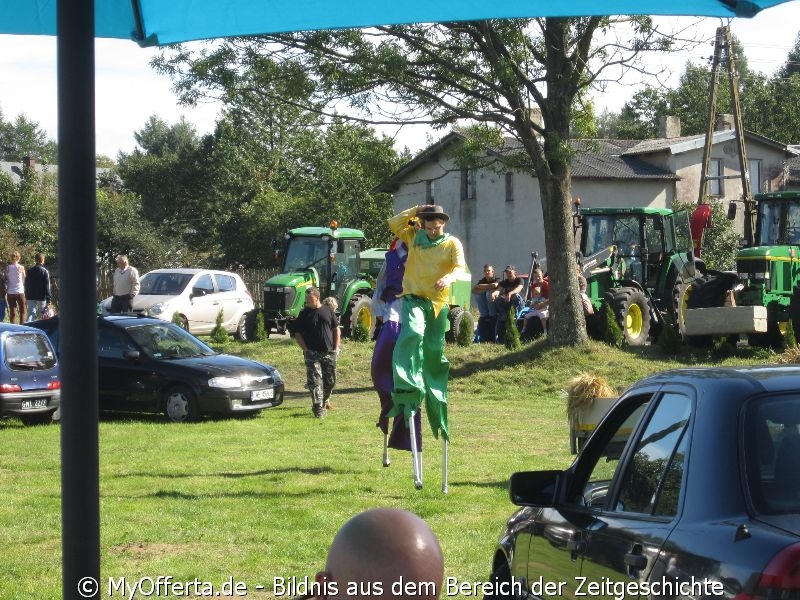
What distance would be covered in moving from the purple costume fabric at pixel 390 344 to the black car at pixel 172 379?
647cm

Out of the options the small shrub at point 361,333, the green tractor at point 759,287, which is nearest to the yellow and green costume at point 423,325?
the green tractor at point 759,287

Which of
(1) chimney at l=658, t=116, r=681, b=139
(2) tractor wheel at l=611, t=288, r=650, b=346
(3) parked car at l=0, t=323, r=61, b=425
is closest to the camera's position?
(3) parked car at l=0, t=323, r=61, b=425

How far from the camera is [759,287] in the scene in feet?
81.8

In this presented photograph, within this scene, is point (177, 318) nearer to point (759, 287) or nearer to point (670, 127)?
point (759, 287)

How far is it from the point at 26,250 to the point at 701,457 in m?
45.9

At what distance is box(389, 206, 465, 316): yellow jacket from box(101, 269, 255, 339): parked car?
19602mm

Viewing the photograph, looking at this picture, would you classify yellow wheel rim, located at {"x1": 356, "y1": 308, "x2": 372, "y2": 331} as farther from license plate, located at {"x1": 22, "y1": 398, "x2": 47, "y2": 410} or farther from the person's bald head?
the person's bald head

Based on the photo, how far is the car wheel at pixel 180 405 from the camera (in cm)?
1797

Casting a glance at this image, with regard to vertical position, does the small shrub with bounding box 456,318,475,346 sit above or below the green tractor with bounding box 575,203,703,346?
below

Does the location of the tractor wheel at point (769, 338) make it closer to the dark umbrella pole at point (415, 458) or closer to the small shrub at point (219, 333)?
the small shrub at point (219, 333)

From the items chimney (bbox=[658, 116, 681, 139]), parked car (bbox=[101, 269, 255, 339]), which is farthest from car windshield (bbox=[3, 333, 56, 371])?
chimney (bbox=[658, 116, 681, 139])

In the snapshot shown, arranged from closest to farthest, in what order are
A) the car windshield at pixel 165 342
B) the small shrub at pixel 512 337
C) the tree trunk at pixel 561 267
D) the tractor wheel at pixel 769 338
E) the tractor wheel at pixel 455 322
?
1. the car windshield at pixel 165 342
2. the tree trunk at pixel 561 267
3. the tractor wheel at pixel 769 338
4. the small shrub at pixel 512 337
5. the tractor wheel at pixel 455 322

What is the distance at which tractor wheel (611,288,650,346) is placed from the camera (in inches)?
1032

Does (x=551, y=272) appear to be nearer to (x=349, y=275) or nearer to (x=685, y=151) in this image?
(x=349, y=275)
